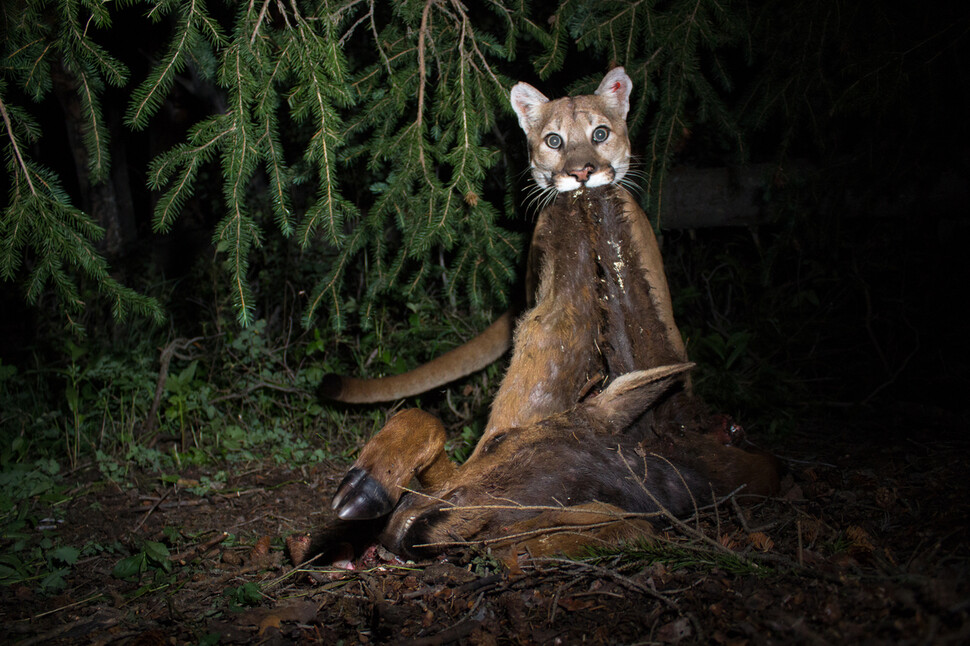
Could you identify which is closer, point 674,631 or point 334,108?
point 674,631

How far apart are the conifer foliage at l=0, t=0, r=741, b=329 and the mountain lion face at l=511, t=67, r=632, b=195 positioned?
0.71 ft

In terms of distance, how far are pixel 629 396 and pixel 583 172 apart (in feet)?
3.57

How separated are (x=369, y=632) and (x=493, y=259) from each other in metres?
2.28

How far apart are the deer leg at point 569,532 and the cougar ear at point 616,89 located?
219cm

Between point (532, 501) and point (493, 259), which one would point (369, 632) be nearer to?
point (532, 501)

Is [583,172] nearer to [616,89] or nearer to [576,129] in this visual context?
[576,129]

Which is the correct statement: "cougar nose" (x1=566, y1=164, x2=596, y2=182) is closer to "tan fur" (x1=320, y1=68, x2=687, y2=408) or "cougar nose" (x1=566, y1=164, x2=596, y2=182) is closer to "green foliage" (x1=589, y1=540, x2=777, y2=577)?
"tan fur" (x1=320, y1=68, x2=687, y2=408)

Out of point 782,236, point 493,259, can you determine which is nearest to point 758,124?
point 782,236

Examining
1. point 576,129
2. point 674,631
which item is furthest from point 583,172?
point 674,631

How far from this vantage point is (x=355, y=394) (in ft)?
12.6

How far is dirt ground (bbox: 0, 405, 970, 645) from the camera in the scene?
1.81 meters

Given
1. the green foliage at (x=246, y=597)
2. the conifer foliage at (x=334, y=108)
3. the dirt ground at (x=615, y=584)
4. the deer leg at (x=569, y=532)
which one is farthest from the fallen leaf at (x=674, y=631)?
the conifer foliage at (x=334, y=108)

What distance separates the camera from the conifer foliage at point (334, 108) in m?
2.78

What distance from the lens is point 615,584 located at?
88.0 inches
